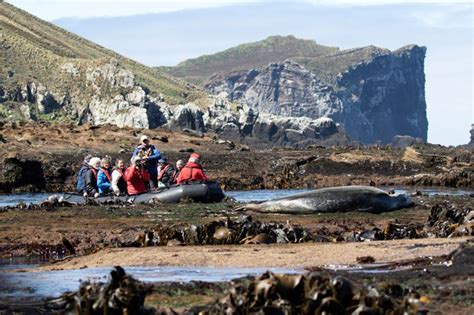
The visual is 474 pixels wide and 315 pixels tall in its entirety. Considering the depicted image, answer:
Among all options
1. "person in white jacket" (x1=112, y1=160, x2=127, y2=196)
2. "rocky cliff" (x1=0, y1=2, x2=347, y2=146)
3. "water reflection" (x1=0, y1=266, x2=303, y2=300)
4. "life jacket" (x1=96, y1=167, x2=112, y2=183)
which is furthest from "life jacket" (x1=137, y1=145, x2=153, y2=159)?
"rocky cliff" (x1=0, y1=2, x2=347, y2=146)

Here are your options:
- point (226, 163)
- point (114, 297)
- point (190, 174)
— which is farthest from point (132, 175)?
point (226, 163)

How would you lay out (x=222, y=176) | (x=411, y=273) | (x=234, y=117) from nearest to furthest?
1. (x=411, y=273)
2. (x=222, y=176)
3. (x=234, y=117)

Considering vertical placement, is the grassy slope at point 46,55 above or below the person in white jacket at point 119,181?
above

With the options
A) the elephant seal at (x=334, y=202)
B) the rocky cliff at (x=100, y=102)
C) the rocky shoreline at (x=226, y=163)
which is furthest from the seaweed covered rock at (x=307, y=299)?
the rocky cliff at (x=100, y=102)

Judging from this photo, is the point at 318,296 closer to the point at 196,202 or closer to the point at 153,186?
the point at 196,202

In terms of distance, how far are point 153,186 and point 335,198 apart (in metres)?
6.46

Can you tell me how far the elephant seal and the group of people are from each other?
14.0 feet

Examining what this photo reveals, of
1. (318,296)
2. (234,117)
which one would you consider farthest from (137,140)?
(234,117)

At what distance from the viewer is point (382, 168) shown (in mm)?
40094

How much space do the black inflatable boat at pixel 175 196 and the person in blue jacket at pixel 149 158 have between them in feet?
3.96

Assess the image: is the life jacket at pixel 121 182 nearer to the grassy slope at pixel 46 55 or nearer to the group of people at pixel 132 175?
the group of people at pixel 132 175

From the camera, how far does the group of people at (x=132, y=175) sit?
23938mm

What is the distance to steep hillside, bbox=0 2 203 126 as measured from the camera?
95.4m

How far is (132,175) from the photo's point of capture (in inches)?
943
